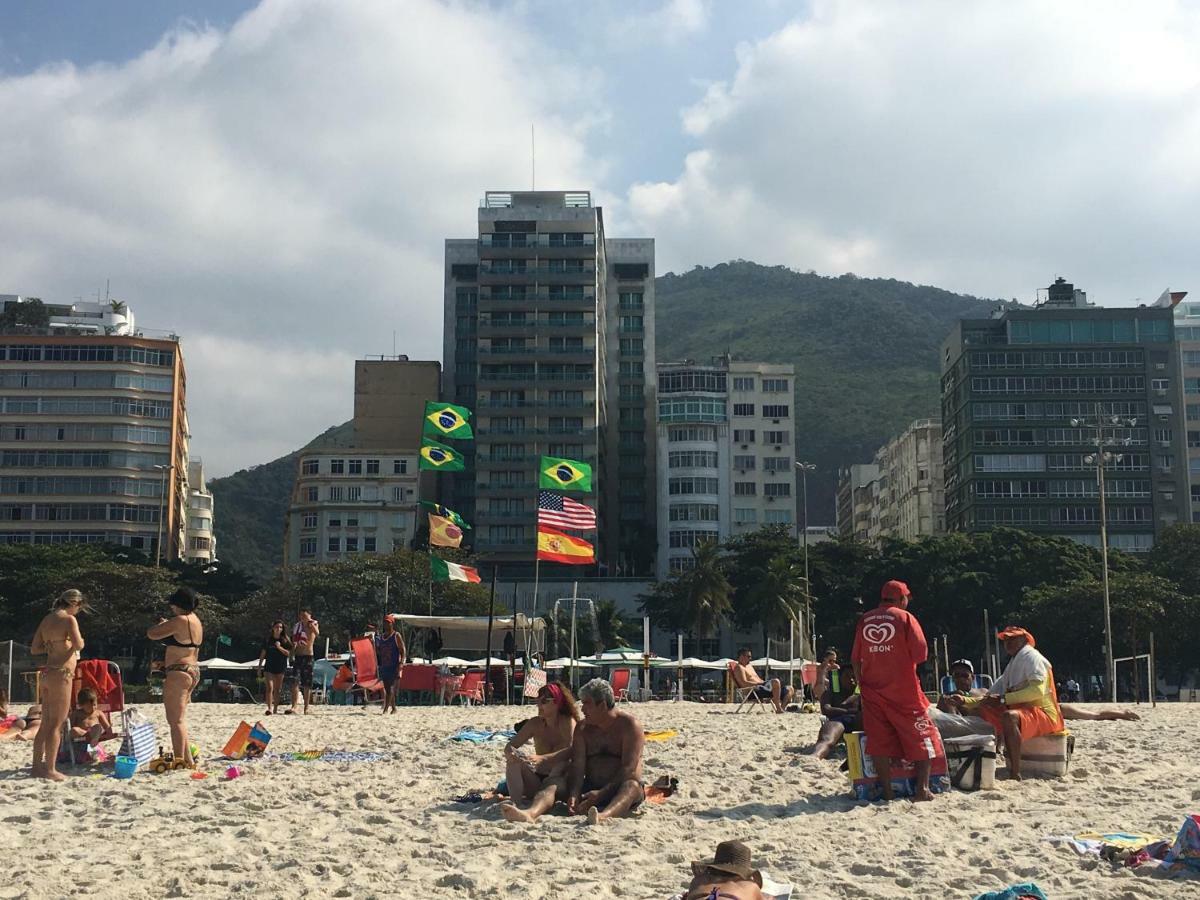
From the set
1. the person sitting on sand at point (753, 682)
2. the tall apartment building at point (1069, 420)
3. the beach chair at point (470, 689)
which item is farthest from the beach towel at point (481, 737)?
the tall apartment building at point (1069, 420)


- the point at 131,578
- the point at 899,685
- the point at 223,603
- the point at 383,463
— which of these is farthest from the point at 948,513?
the point at 899,685

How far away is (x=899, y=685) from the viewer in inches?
378

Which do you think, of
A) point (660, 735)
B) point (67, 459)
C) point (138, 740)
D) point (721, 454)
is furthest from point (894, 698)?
point (721, 454)

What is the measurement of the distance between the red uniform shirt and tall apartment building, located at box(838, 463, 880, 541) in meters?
118

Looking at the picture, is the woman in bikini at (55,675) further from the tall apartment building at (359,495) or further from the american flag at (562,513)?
the tall apartment building at (359,495)

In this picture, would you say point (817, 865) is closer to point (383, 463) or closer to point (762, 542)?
point (762, 542)

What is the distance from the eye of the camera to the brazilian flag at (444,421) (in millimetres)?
37312

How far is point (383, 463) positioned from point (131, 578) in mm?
33067

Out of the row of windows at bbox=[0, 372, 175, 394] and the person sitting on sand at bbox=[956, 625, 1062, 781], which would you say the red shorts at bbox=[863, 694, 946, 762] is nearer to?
the person sitting on sand at bbox=[956, 625, 1062, 781]

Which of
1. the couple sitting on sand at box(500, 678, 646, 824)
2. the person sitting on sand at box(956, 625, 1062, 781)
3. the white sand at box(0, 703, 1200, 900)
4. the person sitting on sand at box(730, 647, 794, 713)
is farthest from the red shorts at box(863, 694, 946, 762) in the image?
the person sitting on sand at box(730, 647, 794, 713)

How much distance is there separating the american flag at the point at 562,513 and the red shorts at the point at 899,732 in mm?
22047

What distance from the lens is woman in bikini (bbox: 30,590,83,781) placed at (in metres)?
10.9

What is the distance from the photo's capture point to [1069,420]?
8988cm

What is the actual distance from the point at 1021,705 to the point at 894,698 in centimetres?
178
